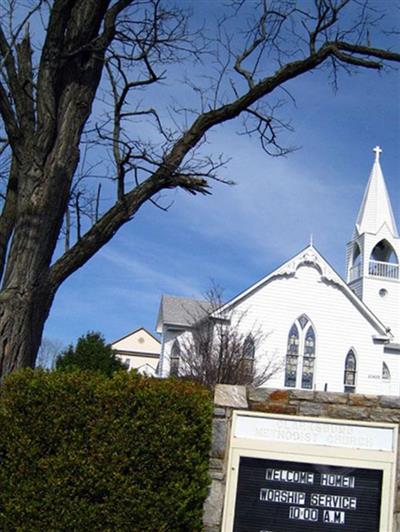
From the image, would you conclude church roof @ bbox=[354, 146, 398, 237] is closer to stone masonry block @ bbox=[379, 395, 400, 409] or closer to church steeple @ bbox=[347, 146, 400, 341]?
church steeple @ bbox=[347, 146, 400, 341]

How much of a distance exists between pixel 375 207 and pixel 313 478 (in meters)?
41.7

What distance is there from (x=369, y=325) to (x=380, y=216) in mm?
13234

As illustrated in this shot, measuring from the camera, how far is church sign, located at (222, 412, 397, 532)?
270 inches

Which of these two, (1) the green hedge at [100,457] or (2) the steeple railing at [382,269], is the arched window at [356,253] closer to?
(2) the steeple railing at [382,269]

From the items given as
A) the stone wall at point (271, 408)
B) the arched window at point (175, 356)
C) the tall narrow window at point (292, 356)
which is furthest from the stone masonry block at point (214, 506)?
the tall narrow window at point (292, 356)

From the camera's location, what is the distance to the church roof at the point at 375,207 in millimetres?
46000

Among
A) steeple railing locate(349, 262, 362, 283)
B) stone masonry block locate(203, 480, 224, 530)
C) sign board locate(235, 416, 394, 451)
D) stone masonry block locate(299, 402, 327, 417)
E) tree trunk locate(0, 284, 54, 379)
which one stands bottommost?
stone masonry block locate(203, 480, 224, 530)

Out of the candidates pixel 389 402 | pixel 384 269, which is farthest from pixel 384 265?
pixel 389 402

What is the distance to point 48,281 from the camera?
26.7ft

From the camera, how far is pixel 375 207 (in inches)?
1844

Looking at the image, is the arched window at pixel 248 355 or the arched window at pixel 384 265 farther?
the arched window at pixel 384 265

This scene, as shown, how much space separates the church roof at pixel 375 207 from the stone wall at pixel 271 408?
1562 inches

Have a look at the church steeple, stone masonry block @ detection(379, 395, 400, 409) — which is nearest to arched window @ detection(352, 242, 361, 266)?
the church steeple

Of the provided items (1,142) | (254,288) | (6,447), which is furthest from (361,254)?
(6,447)
